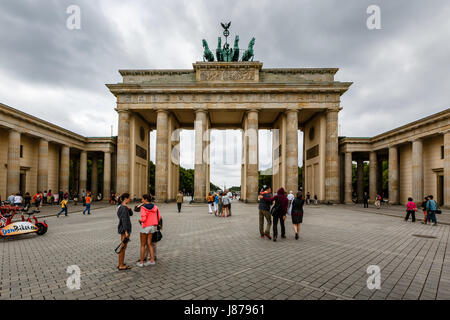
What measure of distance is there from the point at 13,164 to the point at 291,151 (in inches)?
1192

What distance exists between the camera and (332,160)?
3055cm

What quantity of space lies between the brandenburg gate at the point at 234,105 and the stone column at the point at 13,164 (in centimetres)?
1007

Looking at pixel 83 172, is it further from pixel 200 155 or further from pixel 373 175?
pixel 373 175

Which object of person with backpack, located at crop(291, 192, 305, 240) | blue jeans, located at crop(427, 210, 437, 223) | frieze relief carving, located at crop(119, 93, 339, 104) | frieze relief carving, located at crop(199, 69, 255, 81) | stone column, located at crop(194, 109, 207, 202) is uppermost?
frieze relief carving, located at crop(199, 69, 255, 81)

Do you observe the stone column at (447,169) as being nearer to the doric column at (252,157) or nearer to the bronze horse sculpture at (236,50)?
the doric column at (252,157)

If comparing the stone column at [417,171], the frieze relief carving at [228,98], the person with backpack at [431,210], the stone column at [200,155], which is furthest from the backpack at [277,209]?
the stone column at [417,171]

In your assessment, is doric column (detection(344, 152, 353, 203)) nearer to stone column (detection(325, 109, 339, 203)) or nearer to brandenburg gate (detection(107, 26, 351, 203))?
brandenburg gate (detection(107, 26, 351, 203))

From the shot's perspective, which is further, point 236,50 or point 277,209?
point 236,50

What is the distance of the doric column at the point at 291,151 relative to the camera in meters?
29.8

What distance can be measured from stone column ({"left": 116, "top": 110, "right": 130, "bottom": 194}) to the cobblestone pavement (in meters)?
22.4

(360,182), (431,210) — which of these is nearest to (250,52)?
(360,182)

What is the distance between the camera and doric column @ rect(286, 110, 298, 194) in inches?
1174

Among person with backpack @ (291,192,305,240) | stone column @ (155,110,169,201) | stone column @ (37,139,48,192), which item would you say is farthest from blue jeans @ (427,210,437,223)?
stone column @ (37,139,48,192)

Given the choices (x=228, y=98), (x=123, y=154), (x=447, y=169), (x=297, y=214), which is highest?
(x=228, y=98)
